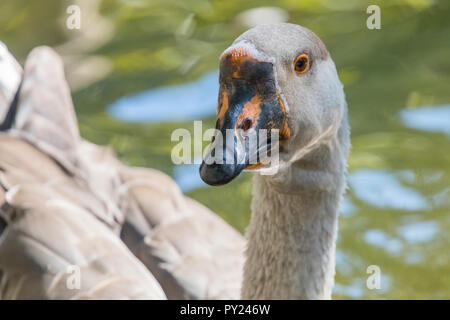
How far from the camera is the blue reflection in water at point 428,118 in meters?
5.75

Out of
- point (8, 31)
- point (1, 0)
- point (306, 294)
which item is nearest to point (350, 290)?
point (306, 294)

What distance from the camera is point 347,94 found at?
6.04 m

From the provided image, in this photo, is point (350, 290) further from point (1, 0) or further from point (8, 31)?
point (1, 0)

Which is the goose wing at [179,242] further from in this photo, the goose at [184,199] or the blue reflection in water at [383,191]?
the blue reflection in water at [383,191]

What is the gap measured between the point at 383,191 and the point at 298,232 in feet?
7.04

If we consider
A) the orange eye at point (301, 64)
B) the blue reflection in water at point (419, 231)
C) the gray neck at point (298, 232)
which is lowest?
the gray neck at point (298, 232)

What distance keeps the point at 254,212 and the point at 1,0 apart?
4.53 meters

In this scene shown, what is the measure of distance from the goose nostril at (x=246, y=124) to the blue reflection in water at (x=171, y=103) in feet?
10.7

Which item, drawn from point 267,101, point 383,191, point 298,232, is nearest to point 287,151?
point 267,101

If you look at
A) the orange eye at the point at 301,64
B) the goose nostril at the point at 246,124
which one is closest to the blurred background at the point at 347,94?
the orange eye at the point at 301,64

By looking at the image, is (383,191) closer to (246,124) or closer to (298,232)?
(298,232)

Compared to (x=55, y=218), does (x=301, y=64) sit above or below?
above

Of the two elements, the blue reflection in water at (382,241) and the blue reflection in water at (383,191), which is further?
the blue reflection in water at (383,191)

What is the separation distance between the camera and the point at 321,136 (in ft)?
10.1
